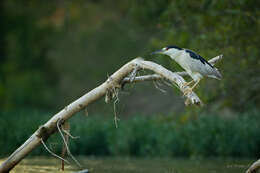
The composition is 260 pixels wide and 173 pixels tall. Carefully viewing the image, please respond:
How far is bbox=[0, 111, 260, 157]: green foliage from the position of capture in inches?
402

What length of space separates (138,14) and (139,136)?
3.75 meters

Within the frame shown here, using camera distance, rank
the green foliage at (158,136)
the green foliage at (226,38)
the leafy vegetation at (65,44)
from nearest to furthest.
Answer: the green foliage at (226,38), the green foliage at (158,136), the leafy vegetation at (65,44)

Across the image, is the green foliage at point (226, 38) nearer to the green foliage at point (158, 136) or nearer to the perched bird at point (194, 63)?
the green foliage at point (158, 136)

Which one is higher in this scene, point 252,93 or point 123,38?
point 123,38

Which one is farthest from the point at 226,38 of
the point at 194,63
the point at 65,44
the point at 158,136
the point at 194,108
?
the point at 65,44

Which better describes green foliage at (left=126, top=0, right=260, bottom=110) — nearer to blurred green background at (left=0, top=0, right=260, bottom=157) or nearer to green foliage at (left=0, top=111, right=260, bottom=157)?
blurred green background at (left=0, top=0, right=260, bottom=157)

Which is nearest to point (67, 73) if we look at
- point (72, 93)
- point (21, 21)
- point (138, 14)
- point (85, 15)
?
point (72, 93)

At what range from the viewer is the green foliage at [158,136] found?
1022cm

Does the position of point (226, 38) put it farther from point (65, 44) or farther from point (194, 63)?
point (65, 44)

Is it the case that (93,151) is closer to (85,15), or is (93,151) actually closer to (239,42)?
(239,42)

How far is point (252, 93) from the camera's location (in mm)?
10273

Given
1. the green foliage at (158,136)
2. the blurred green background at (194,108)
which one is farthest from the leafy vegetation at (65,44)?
the green foliage at (158,136)

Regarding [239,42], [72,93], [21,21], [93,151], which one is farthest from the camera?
[21,21]

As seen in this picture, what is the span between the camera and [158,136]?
10.9 metres
